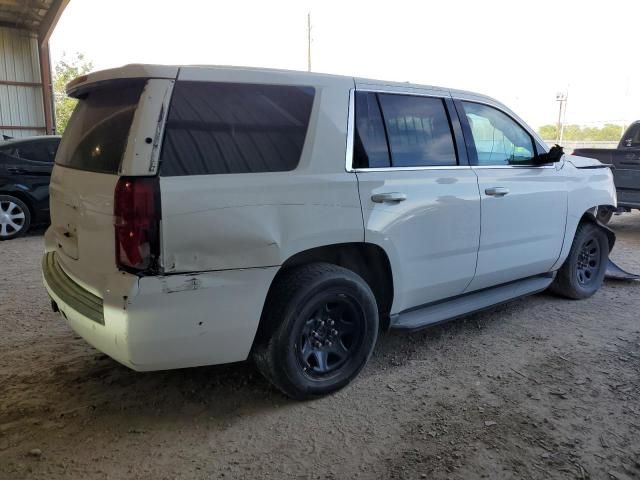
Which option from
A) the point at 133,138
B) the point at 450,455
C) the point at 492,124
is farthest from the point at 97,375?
the point at 492,124

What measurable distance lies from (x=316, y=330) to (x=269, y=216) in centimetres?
80

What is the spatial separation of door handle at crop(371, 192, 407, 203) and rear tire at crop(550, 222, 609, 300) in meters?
2.43

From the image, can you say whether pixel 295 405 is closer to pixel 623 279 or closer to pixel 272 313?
pixel 272 313

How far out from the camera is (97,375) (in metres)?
3.40

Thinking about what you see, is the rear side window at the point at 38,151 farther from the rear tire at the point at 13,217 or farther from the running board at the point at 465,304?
the running board at the point at 465,304

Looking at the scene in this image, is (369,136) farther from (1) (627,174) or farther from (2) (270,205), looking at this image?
(1) (627,174)

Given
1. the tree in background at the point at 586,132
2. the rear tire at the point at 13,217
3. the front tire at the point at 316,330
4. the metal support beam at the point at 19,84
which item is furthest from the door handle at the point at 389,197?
the tree in background at the point at 586,132

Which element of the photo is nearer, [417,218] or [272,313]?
[272,313]

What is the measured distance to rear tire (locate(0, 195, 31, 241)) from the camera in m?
7.74

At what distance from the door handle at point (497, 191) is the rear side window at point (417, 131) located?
0.33 meters

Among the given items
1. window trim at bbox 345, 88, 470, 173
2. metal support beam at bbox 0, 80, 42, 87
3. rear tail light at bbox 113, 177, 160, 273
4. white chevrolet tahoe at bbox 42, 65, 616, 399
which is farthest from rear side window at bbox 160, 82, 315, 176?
metal support beam at bbox 0, 80, 42, 87

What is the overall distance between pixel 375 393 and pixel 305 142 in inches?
61.8

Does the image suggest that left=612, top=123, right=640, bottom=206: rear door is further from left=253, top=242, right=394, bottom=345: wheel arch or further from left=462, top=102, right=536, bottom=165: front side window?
left=253, top=242, right=394, bottom=345: wheel arch

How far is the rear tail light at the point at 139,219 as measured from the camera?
2441 mm
